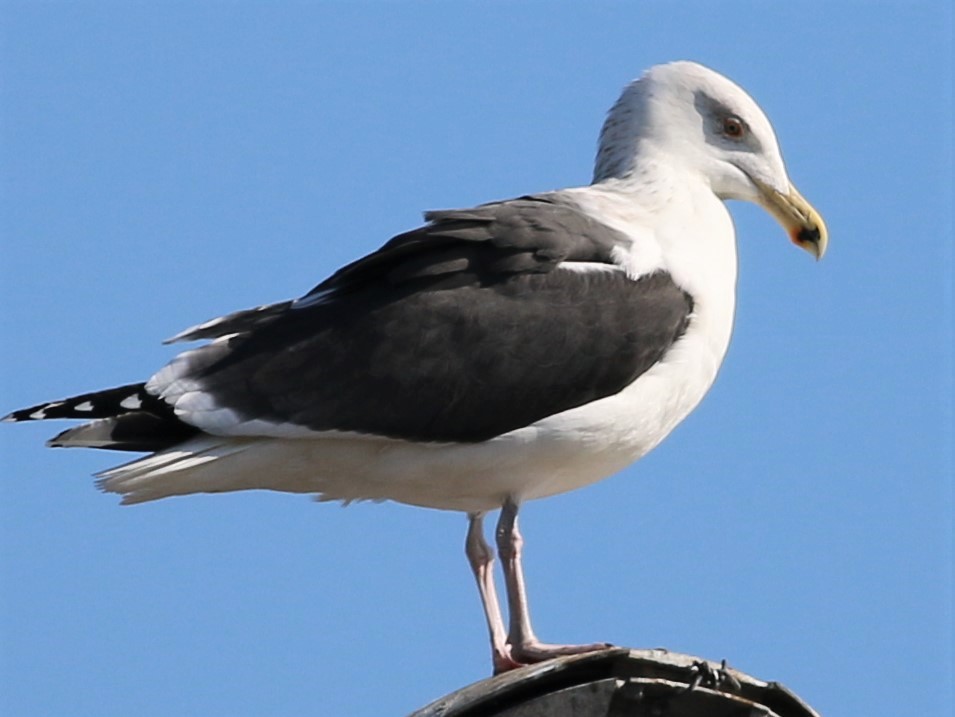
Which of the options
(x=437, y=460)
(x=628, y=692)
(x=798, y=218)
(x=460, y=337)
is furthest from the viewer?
(x=798, y=218)

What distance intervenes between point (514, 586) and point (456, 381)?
3.08 feet

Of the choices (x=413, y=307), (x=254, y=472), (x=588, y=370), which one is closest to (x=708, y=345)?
(x=588, y=370)

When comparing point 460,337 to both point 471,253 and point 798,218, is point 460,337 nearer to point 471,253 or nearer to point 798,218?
point 471,253

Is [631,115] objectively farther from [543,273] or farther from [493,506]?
[493,506]

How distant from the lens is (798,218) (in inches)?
390

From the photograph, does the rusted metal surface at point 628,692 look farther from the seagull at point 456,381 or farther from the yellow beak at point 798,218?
the yellow beak at point 798,218

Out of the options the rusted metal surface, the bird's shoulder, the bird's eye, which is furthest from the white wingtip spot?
the bird's eye

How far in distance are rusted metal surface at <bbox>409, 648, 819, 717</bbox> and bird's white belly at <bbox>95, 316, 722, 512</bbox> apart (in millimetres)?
1494

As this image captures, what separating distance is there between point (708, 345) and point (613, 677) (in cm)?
224

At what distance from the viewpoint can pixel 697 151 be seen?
9.89m

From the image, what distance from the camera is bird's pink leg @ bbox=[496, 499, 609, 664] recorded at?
8.67 metres

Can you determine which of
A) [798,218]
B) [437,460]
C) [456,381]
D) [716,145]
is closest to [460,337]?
[456,381]

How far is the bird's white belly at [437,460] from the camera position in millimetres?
8477

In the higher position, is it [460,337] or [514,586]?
[460,337]
